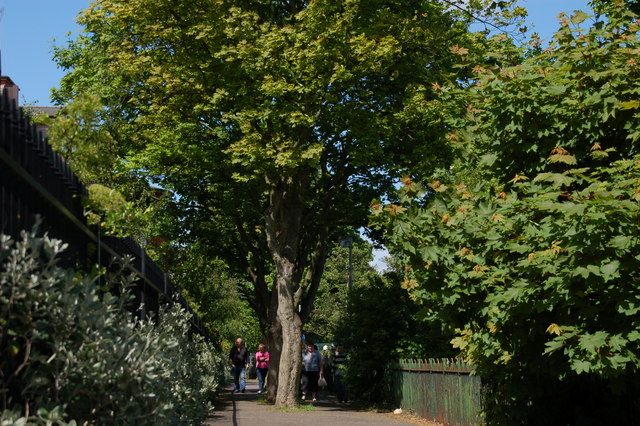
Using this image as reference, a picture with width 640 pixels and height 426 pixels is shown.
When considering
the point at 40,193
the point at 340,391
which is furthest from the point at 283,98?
the point at 40,193

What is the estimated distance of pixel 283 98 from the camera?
2291 cm

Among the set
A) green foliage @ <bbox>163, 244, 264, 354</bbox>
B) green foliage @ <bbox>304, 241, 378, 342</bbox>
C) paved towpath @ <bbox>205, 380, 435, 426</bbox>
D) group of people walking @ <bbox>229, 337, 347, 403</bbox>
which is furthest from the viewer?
green foliage @ <bbox>304, 241, 378, 342</bbox>

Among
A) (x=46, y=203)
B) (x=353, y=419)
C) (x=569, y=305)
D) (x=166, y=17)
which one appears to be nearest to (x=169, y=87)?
(x=166, y=17)

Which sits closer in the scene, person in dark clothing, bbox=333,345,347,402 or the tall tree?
the tall tree

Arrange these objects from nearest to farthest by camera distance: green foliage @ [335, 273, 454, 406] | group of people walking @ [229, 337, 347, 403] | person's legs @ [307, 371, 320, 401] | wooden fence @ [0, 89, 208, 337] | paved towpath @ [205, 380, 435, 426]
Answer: wooden fence @ [0, 89, 208, 337], paved towpath @ [205, 380, 435, 426], green foliage @ [335, 273, 454, 406], group of people walking @ [229, 337, 347, 403], person's legs @ [307, 371, 320, 401]

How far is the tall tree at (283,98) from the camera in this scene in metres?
22.2

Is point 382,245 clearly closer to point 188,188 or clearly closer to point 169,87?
point 188,188

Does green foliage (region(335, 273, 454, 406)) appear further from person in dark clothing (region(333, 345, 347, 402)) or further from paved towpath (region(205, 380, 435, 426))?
paved towpath (region(205, 380, 435, 426))

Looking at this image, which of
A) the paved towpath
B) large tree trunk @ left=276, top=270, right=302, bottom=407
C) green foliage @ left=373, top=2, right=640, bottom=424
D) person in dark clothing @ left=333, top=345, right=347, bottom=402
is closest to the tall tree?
large tree trunk @ left=276, top=270, right=302, bottom=407

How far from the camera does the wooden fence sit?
4055 millimetres

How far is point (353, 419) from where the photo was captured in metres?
20.3

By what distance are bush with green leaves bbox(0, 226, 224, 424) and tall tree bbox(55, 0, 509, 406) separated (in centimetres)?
1666

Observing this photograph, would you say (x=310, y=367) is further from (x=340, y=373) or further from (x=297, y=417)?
(x=297, y=417)

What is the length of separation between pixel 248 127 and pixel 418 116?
4635mm
